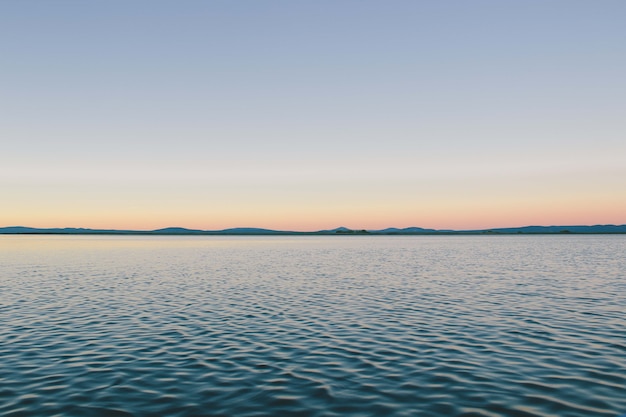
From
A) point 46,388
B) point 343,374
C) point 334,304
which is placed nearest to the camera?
point 46,388

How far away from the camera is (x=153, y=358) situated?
21000 mm

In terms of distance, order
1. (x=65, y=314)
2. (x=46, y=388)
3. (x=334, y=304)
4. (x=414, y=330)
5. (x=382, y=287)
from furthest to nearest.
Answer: (x=382, y=287)
(x=334, y=304)
(x=65, y=314)
(x=414, y=330)
(x=46, y=388)

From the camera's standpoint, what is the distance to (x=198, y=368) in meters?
19.3

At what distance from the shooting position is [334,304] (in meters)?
35.9

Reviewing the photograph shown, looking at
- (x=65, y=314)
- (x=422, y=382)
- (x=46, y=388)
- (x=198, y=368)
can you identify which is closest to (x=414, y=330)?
(x=422, y=382)

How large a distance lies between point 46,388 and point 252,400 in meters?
7.40

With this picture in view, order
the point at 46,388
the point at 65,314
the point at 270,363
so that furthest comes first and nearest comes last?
the point at 65,314 < the point at 270,363 < the point at 46,388

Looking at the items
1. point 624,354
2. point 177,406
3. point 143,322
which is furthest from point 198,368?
point 624,354

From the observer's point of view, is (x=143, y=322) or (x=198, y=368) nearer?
(x=198, y=368)

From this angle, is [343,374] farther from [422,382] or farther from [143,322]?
[143,322]

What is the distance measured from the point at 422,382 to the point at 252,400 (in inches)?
244

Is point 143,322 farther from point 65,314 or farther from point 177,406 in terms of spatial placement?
point 177,406

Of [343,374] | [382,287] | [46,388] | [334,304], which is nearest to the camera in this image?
[46,388]

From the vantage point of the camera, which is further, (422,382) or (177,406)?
(422,382)
